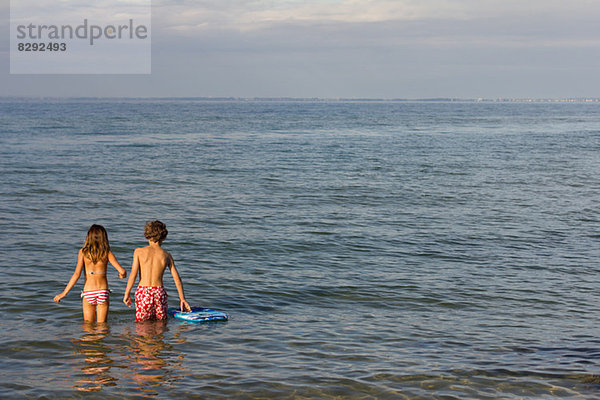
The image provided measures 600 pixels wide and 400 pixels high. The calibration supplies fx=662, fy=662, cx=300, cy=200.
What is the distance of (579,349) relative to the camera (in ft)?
31.9

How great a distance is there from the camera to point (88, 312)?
1021 centimetres

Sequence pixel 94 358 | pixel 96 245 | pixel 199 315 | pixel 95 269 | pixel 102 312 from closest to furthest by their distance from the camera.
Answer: pixel 94 358 → pixel 96 245 → pixel 95 269 → pixel 102 312 → pixel 199 315

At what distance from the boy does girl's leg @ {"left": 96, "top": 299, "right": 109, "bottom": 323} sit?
1.50 ft

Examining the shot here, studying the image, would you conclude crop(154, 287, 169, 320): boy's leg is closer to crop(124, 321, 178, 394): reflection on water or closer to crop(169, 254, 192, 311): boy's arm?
crop(124, 321, 178, 394): reflection on water

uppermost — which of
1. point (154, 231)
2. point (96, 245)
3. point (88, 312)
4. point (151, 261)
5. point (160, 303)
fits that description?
point (154, 231)

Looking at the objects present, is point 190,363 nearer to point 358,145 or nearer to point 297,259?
point 297,259

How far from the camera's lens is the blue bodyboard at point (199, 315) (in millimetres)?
10461

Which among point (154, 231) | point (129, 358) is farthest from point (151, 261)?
point (129, 358)

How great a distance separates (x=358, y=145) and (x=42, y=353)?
44.4m

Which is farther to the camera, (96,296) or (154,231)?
(96,296)

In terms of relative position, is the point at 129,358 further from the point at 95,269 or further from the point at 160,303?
the point at 95,269

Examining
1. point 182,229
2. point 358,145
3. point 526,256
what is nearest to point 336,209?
point 182,229

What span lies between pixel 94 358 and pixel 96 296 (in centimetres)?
119

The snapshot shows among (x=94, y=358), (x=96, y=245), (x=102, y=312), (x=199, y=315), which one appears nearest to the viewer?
(x=94, y=358)
